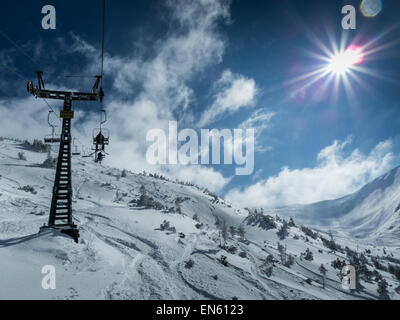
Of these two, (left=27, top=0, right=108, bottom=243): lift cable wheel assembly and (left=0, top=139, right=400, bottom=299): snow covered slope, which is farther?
(left=27, top=0, right=108, bottom=243): lift cable wheel assembly

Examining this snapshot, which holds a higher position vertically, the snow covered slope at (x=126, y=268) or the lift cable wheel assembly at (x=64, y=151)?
the lift cable wheel assembly at (x=64, y=151)

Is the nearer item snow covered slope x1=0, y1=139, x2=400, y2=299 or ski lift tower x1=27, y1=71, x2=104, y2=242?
snow covered slope x1=0, y1=139, x2=400, y2=299

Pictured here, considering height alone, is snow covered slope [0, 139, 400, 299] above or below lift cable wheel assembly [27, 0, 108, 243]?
below

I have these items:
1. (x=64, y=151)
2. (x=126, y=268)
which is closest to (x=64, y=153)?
(x=64, y=151)

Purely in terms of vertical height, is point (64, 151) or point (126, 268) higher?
point (64, 151)

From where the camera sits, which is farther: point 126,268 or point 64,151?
point 64,151

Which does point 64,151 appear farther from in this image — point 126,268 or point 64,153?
point 126,268

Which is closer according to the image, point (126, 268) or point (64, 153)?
point (126, 268)

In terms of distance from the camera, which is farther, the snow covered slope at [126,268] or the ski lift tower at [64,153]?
the ski lift tower at [64,153]
